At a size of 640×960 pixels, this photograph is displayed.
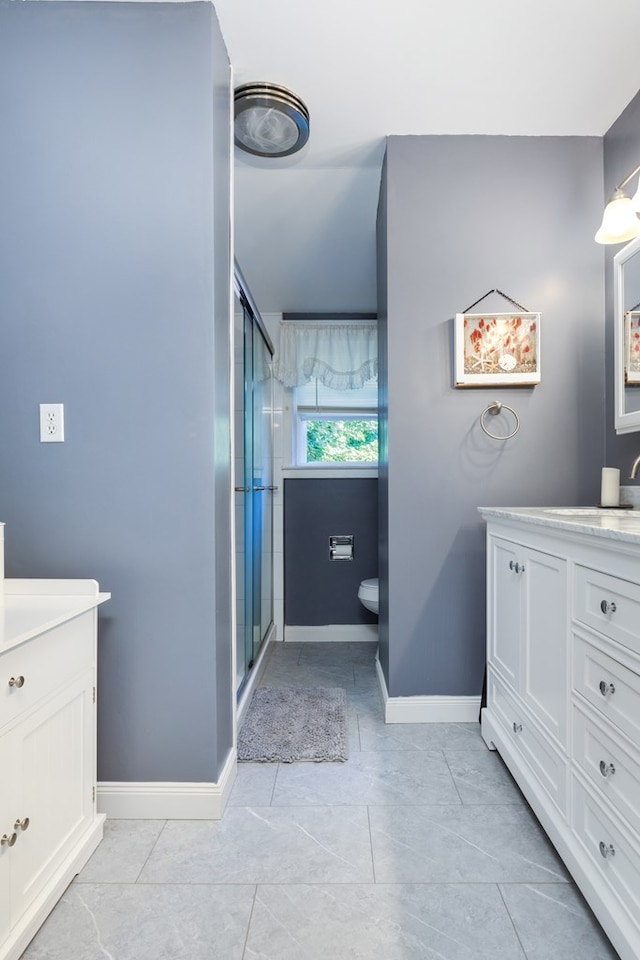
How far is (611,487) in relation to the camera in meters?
1.94

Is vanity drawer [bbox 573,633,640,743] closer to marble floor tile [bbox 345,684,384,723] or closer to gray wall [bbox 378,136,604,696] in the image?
gray wall [bbox 378,136,604,696]

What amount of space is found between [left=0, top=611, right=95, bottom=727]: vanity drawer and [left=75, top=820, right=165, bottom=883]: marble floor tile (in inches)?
19.9

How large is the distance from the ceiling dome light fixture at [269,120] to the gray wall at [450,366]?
1.35 ft

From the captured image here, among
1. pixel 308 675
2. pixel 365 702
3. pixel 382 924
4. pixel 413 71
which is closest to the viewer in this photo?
pixel 382 924

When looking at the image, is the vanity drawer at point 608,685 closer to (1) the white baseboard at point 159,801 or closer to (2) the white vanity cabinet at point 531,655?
(2) the white vanity cabinet at point 531,655

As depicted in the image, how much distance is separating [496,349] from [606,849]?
1.66 meters

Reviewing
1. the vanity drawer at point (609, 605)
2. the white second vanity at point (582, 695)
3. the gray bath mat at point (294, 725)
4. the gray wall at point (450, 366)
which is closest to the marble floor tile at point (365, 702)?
the gray bath mat at point (294, 725)

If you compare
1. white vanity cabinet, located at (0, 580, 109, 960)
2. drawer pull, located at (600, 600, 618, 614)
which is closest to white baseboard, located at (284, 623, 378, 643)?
white vanity cabinet, located at (0, 580, 109, 960)

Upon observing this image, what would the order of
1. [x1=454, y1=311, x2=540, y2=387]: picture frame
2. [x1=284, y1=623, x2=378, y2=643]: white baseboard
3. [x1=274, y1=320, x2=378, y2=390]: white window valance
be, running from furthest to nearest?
[x1=274, y1=320, x2=378, y2=390]: white window valance, [x1=284, y1=623, x2=378, y2=643]: white baseboard, [x1=454, y1=311, x2=540, y2=387]: picture frame

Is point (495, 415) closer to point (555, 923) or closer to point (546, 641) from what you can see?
point (546, 641)

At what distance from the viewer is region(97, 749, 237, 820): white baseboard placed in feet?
5.17

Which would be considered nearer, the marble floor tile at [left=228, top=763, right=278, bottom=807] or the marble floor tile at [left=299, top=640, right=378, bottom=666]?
the marble floor tile at [left=228, top=763, right=278, bottom=807]

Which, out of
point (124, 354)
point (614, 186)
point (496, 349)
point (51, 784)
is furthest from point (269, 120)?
point (51, 784)

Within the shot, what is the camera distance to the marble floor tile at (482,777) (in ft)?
5.45
